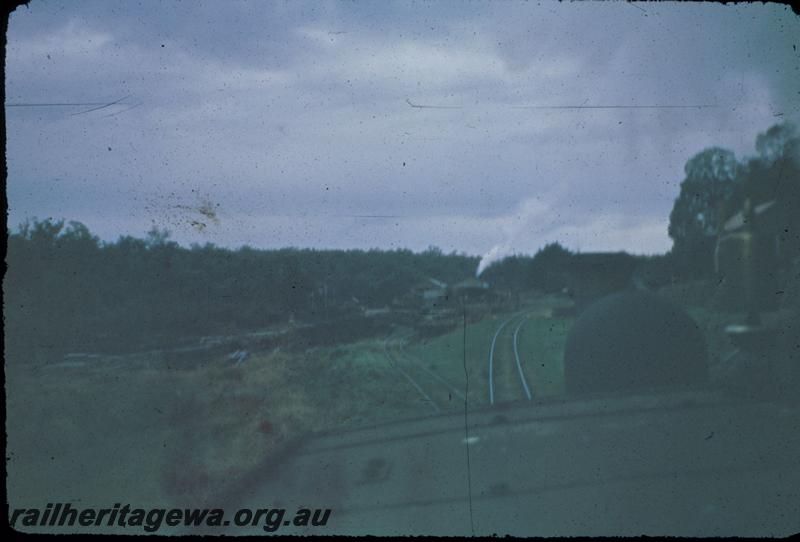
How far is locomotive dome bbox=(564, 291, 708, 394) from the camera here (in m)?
2.71

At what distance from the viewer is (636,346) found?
2717 millimetres

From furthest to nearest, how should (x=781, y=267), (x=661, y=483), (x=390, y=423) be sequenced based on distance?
(x=390, y=423) → (x=781, y=267) → (x=661, y=483)

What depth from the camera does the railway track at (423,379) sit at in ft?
9.68

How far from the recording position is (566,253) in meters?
2.76

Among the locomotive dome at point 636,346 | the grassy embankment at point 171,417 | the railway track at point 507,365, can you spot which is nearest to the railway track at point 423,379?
the grassy embankment at point 171,417

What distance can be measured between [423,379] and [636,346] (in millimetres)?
1001

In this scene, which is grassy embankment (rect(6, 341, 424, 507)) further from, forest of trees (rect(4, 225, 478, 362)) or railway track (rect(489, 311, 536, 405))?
railway track (rect(489, 311, 536, 405))

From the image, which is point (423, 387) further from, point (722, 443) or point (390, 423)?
point (722, 443)

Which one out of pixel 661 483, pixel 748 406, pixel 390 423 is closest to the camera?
pixel 661 483

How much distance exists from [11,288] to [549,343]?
8.34 ft

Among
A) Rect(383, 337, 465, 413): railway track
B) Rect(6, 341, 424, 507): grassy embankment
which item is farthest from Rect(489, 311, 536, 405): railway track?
Rect(6, 341, 424, 507): grassy embankment

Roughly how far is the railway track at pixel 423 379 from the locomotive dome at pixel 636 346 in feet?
1.86

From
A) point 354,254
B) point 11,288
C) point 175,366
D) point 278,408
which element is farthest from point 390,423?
point 11,288

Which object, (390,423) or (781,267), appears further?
(390,423)
